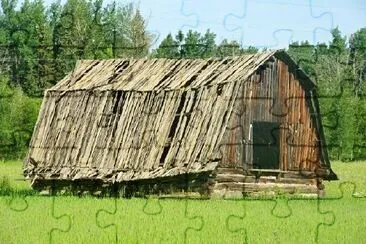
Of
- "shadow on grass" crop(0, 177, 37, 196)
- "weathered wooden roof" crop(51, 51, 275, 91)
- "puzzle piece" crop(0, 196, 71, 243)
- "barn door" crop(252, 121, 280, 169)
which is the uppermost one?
"weathered wooden roof" crop(51, 51, 275, 91)

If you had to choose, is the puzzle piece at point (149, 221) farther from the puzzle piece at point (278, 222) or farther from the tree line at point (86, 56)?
the tree line at point (86, 56)

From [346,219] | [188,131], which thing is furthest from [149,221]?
[188,131]

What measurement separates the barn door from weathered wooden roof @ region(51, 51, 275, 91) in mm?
1770

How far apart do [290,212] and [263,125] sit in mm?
8877

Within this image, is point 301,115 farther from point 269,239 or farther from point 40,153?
point 269,239

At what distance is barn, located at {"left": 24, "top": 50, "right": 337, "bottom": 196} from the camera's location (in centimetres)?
2903

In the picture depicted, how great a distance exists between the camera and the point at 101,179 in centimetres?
2988

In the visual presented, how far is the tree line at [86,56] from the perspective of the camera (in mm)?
41812

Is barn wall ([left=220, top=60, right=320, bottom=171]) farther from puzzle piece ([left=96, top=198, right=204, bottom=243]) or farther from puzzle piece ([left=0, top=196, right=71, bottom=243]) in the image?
puzzle piece ([left=0, top=196, right=71, bottom=243])

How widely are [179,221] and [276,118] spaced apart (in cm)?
1230

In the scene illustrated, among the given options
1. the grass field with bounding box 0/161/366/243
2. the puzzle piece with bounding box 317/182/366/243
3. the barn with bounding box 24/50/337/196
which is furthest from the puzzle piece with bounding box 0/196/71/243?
the barn with bounding box 24/50/337/196

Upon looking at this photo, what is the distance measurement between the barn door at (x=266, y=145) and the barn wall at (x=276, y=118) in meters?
0.15

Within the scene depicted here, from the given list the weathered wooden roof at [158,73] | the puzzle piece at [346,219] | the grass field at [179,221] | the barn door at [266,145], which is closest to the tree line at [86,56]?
the weathered wooden roof at [158,73]
